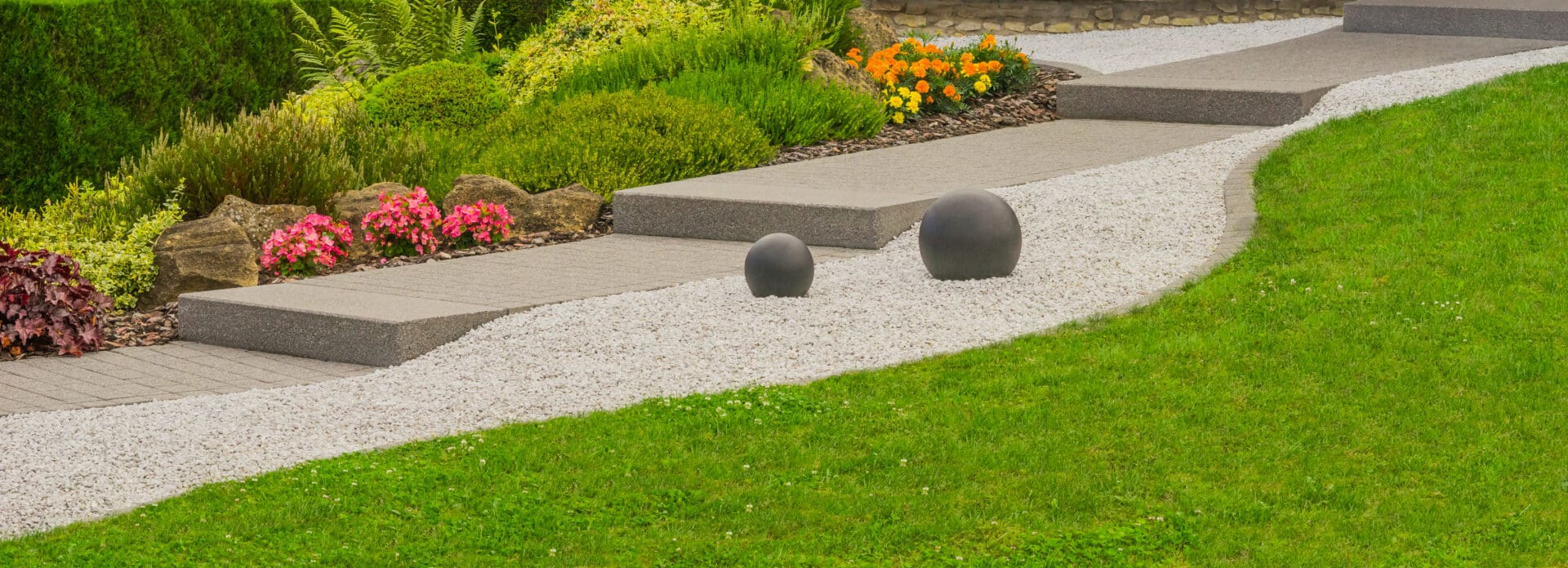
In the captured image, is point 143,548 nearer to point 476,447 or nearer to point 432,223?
point 476,447

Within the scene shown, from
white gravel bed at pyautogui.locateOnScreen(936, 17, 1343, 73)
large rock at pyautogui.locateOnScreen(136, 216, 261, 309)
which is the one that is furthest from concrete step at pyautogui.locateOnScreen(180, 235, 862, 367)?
white gravel bed at pyautogui.locateOnScreen(936, 17, 1343, 73)

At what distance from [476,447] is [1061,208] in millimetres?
4235

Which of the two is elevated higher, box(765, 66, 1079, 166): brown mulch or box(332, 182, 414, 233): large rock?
box(332, 182, 414, 233): large rock

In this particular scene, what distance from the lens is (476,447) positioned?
5570 millimetres

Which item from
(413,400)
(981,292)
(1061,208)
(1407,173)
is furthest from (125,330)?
(1407,173)

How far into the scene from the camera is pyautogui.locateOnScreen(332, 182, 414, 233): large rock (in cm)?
936

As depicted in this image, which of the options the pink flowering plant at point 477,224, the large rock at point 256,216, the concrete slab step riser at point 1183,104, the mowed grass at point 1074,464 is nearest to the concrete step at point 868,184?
the concrete slab step riser at point 1183,104

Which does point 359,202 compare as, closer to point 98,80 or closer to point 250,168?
point 250,168

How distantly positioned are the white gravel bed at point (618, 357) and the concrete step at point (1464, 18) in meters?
6.49

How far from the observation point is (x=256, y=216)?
9.15 metres

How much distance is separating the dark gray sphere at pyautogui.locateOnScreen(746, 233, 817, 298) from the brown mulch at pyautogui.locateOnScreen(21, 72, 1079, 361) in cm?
233

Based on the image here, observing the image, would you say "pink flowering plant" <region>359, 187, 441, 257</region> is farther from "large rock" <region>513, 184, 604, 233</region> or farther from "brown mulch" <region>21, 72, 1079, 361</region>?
"large rock" <region>513, 184, 604, 233</region>

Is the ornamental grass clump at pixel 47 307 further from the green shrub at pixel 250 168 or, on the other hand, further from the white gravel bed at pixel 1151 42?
the white gravel bed at pixel 1151 42

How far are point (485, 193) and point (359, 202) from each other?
2.40ft
